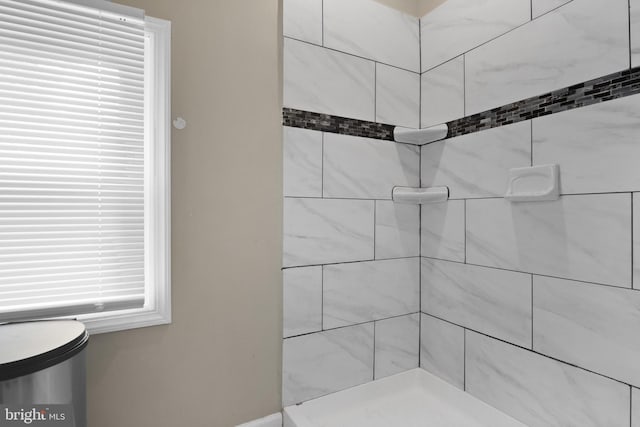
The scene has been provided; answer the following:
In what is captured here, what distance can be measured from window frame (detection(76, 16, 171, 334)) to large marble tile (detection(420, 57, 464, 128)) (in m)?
1.24

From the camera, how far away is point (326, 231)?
61.1 inches

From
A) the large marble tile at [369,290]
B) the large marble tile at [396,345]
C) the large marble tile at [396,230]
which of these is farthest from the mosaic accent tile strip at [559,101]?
the large marble tile at [396,345]

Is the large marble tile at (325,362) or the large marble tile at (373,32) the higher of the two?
the large marble tile at (373,32)

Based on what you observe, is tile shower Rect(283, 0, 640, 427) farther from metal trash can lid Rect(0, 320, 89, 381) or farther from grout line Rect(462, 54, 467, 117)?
metal trash can lid Rect(0, 320, 89, 381)

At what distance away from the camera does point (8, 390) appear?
2.48ft

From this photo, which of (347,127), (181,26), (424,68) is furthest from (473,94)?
(181,26)

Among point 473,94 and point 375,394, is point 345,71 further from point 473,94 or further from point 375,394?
point 375,394

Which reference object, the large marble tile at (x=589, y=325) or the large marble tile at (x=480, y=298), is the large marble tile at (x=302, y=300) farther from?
the large marble tile at (x=589, y=325)

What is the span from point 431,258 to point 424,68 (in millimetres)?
1001

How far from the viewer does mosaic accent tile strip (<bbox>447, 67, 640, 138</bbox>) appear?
106 centimetres

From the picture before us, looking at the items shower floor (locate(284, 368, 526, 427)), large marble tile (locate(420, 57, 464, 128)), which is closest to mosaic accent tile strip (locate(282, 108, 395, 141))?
large marble tile (locate(420, 57, 464, 128))

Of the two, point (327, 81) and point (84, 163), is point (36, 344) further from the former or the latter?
point (327, 81)

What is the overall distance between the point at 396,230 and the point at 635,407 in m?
1.04

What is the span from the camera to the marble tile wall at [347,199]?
1486 millimetres
